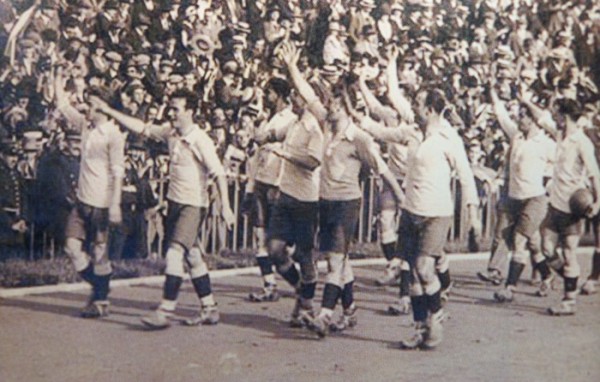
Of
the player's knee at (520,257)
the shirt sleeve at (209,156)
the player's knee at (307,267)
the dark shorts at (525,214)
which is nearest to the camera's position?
the shirt sleeve at (209,156)

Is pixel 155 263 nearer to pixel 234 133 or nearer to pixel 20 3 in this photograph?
pixel 234 133

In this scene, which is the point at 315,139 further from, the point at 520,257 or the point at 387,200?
the point at 520,257

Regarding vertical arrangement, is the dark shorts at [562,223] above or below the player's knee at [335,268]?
above

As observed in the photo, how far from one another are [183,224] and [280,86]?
76cm

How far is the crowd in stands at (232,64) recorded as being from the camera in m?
4.66

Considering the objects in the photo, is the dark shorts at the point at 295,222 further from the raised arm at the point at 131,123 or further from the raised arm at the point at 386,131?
the raised arm at the point at 131,123

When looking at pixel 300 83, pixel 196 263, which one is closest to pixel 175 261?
pixel 196 263

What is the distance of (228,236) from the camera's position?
5.32 m

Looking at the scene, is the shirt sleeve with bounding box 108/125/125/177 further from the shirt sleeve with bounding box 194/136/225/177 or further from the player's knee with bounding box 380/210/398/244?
the player's knee with bounding box 380/210/398/244

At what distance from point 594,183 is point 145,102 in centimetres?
211

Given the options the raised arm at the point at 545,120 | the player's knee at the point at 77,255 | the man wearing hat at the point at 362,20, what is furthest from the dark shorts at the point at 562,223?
the player's knee at the point at 77,255

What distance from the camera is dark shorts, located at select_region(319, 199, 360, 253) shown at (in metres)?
5.14

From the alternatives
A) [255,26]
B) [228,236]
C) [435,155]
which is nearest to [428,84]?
[435,155]

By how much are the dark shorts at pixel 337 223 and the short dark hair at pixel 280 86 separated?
53 cm
